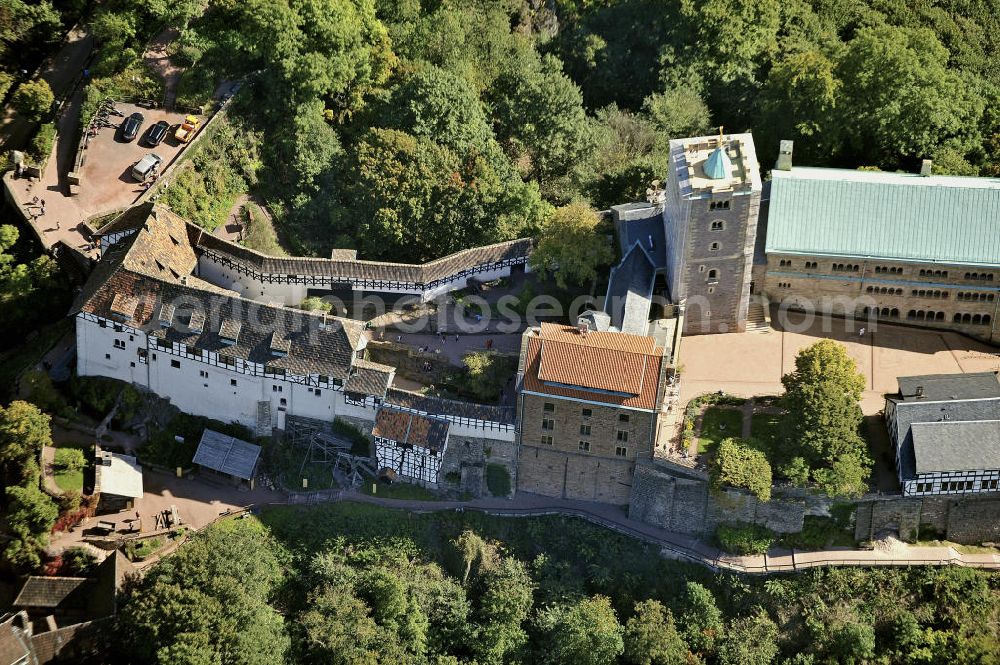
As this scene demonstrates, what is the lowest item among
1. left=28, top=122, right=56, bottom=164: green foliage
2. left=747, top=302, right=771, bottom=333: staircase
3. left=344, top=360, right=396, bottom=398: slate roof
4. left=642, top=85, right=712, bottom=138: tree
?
left=344, top=360, right=396, bottom=398: slate roof

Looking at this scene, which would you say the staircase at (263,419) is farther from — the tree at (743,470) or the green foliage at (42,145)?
the tree at (743,470)

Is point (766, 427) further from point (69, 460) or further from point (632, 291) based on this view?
point (69, 460)

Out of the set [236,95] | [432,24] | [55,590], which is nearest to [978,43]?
[432,24]

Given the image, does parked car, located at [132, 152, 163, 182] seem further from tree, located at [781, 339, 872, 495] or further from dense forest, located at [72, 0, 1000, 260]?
tree, located at [781, 339, 872, 495]

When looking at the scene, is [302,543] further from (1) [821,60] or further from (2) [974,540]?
(1) [821,60]

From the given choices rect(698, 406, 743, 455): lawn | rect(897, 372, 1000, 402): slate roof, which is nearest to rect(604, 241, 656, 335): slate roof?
rect(698, 406, 743, 455): lawn
